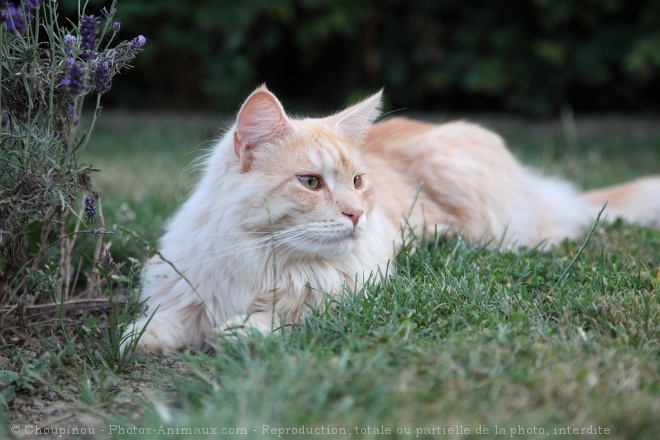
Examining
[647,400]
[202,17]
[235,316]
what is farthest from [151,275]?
[202,17]

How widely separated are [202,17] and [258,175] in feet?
15.0

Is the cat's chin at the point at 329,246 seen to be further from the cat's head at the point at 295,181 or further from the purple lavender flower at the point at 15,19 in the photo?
the purple lavender flower at the point at 15,19

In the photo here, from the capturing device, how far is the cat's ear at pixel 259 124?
237 centimetres

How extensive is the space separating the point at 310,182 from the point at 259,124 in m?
0.26

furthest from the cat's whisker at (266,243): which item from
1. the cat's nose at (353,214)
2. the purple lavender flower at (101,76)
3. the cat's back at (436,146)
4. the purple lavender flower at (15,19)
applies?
the cat's back at (436,146)

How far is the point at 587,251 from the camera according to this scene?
310cm

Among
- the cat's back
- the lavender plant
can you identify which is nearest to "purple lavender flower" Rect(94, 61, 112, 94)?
the lavender plant

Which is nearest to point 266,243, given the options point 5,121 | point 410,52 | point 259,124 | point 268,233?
point 268,233

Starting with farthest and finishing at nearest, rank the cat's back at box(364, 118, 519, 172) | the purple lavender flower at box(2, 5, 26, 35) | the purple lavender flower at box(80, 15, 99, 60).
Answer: the cat's back at box(364, 118, 519, 172) → the purple lavender flower at box(80, 15, 99, 60) → the purple lavender flower at box(2, 5, 26, 35)

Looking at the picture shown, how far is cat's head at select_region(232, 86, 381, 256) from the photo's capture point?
2.37 m

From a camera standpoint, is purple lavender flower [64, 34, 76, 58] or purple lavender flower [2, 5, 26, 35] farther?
purple lavender flower [64, 34, 76, 58]

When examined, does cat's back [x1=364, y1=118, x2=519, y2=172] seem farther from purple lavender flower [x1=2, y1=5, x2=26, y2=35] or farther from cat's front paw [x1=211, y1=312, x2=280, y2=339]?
purple lavender flower [x1=2, y1=5, x2=26, y2=35]

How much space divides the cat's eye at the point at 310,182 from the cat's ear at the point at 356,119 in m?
0.34

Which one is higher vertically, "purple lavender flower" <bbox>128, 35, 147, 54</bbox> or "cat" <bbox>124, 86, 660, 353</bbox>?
"purple lavender flower" <bbox>128, 35, 147, 54</bbox>
